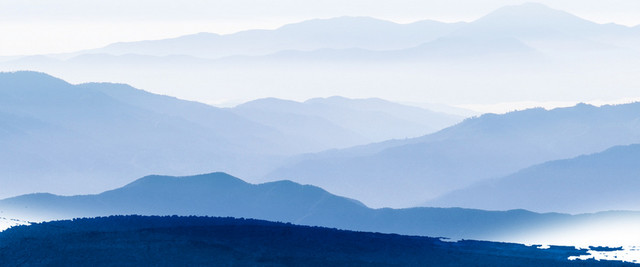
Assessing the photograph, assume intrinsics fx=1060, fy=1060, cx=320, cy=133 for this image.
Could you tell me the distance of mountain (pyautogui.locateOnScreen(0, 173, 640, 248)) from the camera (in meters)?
60.2

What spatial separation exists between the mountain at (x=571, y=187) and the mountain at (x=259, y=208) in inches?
521

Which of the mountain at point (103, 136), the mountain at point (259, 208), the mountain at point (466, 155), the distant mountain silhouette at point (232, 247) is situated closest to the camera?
the distant mountain silhouette at point (232, 247)

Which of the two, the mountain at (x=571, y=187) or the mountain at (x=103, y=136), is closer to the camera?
the mountain at (x=571, y=187)

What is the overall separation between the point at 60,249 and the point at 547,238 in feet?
71.1

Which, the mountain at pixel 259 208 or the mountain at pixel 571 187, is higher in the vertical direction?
the mountain at pixel 571 187

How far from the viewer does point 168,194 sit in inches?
2820

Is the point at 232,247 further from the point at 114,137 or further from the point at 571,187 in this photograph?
the point at 114,137

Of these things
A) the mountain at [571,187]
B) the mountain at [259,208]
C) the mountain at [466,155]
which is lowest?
the mountain at [259,208]

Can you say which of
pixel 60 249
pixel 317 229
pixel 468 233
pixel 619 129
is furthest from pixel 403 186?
pixel 60 249

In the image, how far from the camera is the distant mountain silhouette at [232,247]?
93.1ft

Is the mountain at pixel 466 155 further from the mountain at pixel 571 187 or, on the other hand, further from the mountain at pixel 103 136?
the mountain at pixel 103 136

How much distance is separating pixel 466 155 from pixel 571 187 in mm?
28910

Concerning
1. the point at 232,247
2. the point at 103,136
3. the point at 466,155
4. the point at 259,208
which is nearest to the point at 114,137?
the point at 103,136

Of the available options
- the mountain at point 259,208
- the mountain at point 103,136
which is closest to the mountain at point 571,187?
the mountain at point 259,208
